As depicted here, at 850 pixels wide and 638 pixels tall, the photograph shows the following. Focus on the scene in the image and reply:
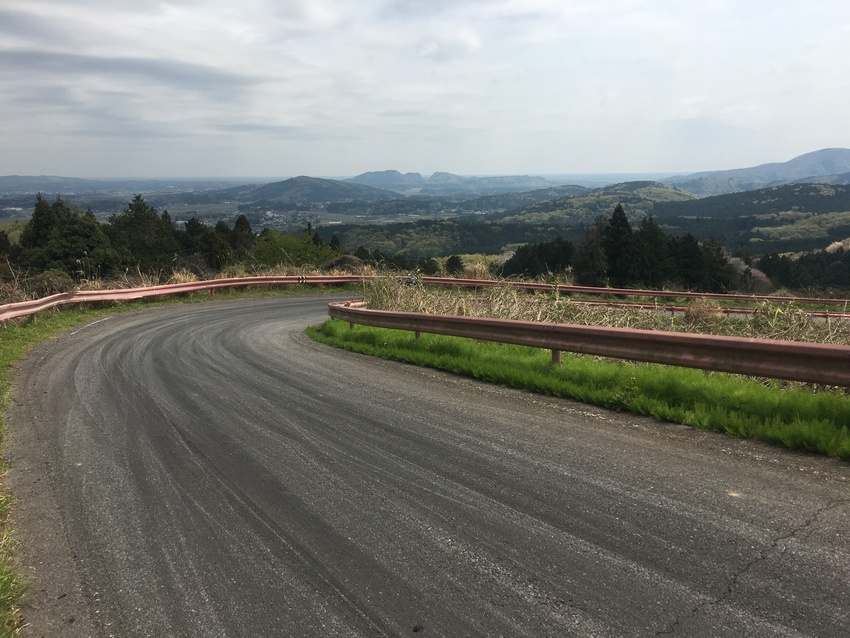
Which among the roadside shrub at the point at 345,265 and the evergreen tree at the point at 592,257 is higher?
the roadside shrub at the point at 345,265

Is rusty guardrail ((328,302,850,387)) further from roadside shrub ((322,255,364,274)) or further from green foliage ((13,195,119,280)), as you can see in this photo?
green foliage ((13,195,119,280))

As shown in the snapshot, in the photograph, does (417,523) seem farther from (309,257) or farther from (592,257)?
(592,257)

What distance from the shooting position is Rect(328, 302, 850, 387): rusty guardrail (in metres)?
5.02

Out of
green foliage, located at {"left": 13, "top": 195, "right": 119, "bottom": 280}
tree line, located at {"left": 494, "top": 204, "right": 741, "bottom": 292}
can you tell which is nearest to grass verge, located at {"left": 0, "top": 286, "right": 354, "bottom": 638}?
green foliage, located at {"left": 13, "top": 195, "right": 119, "bottom": 280}

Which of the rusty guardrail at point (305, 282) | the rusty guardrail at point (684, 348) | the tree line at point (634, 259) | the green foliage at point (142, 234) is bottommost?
the tree line at point (634, 259)

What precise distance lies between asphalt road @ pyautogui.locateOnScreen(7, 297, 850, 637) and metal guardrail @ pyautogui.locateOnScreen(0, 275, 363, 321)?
8.39 metres

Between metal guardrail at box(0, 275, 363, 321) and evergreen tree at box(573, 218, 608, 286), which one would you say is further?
evergreen tree at box(573, 218, 608, 286)

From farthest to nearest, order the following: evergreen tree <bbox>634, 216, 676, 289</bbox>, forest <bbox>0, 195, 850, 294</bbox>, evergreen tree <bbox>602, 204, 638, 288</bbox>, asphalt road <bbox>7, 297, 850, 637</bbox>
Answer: evergreen tree <bbox>634, 216, 676, 289</bbox>, evergreen tree <bbox>602, 204, 638, 288</bbox>, forest <bbox>0, 195, 850, 294</bbox>, asphalt road <bbox>7, 297, 850, 637</bbox>

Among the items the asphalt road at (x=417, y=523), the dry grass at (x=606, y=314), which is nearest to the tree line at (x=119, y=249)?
the dry grass at (x=606, y=314)

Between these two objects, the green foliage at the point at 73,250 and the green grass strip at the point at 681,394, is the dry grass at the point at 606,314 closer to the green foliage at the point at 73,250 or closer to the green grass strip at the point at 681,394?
the green grass strip at the point at 681,394

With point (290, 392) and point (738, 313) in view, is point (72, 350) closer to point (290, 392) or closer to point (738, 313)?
point (290, 392)

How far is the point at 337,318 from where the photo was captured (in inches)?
545

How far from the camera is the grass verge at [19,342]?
3.04 metres

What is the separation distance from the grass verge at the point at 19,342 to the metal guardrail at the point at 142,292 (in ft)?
0.86
